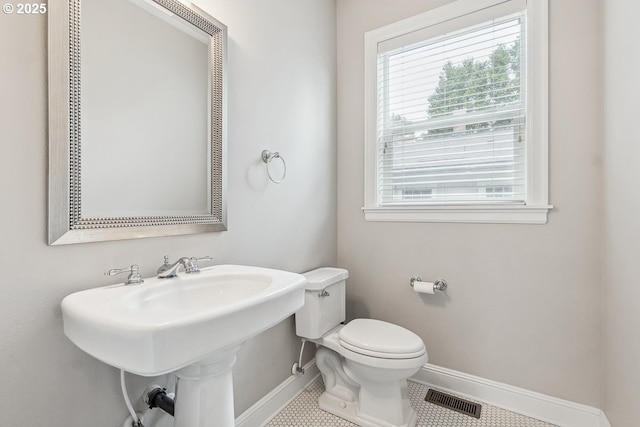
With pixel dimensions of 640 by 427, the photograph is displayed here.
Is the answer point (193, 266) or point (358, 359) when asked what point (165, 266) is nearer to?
point (193, 266)

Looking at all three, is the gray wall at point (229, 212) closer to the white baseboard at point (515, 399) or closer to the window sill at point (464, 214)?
the window sill at point (464, 214)

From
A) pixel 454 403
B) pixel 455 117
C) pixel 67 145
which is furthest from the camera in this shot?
pixel 455 117

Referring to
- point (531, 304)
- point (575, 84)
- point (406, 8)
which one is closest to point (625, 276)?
point (531, 304)

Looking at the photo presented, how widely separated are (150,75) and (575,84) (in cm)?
189

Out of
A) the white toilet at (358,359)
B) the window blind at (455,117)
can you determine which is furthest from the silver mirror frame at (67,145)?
the window blind at (455,117)

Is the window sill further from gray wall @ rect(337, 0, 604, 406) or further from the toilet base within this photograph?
the toilet base

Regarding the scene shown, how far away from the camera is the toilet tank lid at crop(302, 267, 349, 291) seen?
1580mm

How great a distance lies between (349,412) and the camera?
1.54 metres

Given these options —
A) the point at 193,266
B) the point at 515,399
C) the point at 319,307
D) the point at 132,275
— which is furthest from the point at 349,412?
the point at 132,275

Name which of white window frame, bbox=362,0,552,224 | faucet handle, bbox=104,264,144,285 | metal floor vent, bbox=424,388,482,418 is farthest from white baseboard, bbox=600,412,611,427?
faucet handle, bbox=104,264,144,285

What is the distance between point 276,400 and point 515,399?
4.16ft

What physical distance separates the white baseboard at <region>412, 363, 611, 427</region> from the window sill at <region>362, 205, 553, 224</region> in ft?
2.94

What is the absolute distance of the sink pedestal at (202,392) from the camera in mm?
887

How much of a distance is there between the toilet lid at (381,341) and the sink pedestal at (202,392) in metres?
0.70
